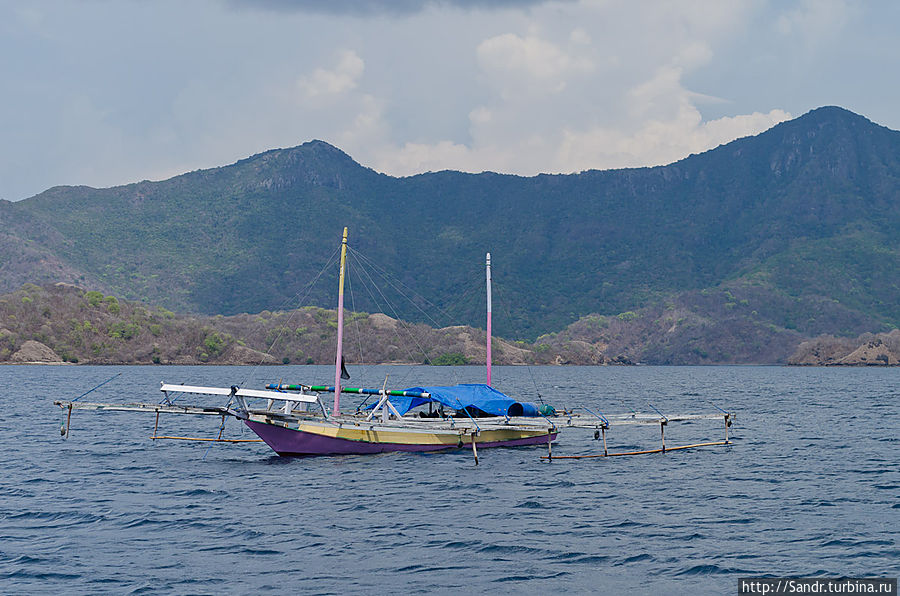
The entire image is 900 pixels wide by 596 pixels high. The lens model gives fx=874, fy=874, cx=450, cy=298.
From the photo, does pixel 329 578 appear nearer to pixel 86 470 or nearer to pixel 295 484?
pixel 295 484

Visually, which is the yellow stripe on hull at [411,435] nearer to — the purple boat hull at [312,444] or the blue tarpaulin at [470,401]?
the purple boat hull at [312,444]

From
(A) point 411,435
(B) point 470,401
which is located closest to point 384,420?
(A) point 411,435

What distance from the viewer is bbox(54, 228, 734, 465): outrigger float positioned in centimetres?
4284

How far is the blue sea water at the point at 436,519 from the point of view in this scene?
23609mm

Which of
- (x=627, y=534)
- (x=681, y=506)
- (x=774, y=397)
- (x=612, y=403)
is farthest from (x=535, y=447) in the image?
(x=774, y=397)

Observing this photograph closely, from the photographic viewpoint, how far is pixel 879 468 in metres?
44.0

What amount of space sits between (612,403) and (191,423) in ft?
154

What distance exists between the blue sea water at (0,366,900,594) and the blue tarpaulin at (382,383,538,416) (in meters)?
2.64

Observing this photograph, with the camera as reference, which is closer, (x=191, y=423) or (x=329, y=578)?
(x=329, y=578)

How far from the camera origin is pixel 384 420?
44938 millimetres

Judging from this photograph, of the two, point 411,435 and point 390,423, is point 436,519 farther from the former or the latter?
point 411,435

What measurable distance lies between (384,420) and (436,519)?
46.3 feet

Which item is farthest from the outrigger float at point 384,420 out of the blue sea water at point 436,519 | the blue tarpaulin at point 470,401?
the blue sea water at point 436,519

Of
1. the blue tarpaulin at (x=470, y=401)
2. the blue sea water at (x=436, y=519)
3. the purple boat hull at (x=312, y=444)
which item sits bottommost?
the blue sea water at (x=436, y=519)
